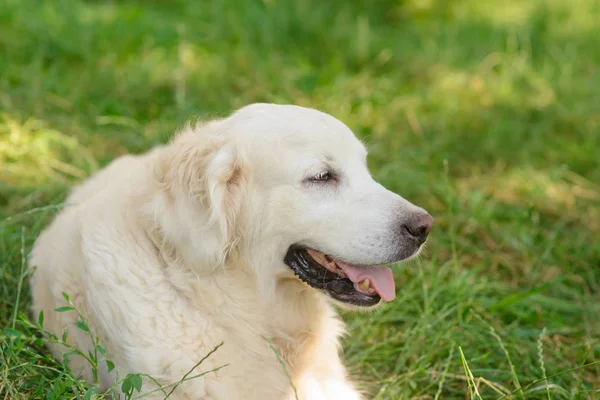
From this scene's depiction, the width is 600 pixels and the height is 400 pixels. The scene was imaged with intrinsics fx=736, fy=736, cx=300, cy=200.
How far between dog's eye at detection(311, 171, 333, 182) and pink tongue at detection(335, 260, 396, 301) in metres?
0.29

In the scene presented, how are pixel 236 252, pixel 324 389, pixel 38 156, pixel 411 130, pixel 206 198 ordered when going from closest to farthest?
pixel 206 198
pixel 236 252
pixel 324 389
pixel 38 156
pixel 411 130

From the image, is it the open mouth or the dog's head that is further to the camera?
the open mouth

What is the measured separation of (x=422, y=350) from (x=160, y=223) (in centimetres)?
127

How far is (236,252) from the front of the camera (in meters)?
2.52

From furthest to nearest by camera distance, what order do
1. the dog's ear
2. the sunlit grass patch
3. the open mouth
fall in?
1. the sunlit grass patch
2. the open mouth
3. the dog's ear

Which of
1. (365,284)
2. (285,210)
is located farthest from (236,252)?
(365,284)

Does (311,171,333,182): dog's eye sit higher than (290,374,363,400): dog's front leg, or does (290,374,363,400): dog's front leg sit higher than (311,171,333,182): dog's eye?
(311,171,333,182): dog's eye

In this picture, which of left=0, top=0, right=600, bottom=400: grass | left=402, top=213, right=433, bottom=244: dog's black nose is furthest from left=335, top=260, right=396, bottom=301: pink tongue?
left=0, top=0, right=600, bottom=400: grass

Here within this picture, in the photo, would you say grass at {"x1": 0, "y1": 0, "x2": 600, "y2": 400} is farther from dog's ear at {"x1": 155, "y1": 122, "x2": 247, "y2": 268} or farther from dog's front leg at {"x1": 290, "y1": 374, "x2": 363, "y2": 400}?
dog's ear at {"x1": 155, "y1": 122, "x2": 247, "y2": 268}

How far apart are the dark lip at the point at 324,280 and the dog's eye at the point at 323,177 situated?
0.80ft

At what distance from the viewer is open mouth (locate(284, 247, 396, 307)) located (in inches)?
99.6

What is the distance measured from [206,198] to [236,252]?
234 mm

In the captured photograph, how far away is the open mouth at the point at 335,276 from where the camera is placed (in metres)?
2.53

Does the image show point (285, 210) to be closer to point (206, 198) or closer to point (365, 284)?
point (206, 198)
